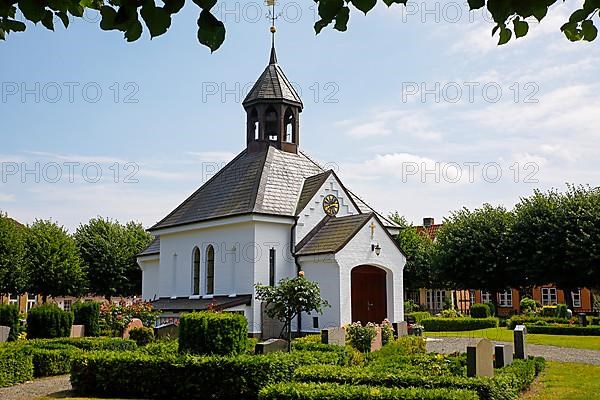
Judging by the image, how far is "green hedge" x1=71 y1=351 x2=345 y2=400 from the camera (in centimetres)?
1210

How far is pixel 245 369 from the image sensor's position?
1210 centimetres

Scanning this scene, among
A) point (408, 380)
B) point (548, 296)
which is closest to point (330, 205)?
point (408, 380)

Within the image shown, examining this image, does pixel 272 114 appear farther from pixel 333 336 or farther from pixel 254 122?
pixel 333 336

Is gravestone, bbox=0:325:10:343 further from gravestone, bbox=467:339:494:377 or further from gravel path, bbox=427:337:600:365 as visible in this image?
gravestone, bbox=467:339:494:377

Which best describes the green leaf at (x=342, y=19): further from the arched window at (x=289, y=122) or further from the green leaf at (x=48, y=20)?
the arched window at (x=289, y=122)

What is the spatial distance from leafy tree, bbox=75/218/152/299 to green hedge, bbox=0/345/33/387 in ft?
103

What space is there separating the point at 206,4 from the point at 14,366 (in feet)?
45.9

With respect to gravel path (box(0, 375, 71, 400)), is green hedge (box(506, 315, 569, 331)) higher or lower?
higher

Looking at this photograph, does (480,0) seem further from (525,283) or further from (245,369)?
(525,283)

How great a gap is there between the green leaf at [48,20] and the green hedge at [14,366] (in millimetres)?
12608

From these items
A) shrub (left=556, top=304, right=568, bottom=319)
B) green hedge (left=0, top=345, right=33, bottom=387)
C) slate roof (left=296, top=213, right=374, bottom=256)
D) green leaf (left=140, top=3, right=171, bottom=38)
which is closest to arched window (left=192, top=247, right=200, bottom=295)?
slate roof (left=296, top=213, right=374, bottom=256)

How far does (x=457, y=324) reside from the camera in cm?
3300

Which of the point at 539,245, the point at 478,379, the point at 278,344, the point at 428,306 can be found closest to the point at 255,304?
the point at 278,344

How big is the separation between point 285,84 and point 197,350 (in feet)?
60.6
